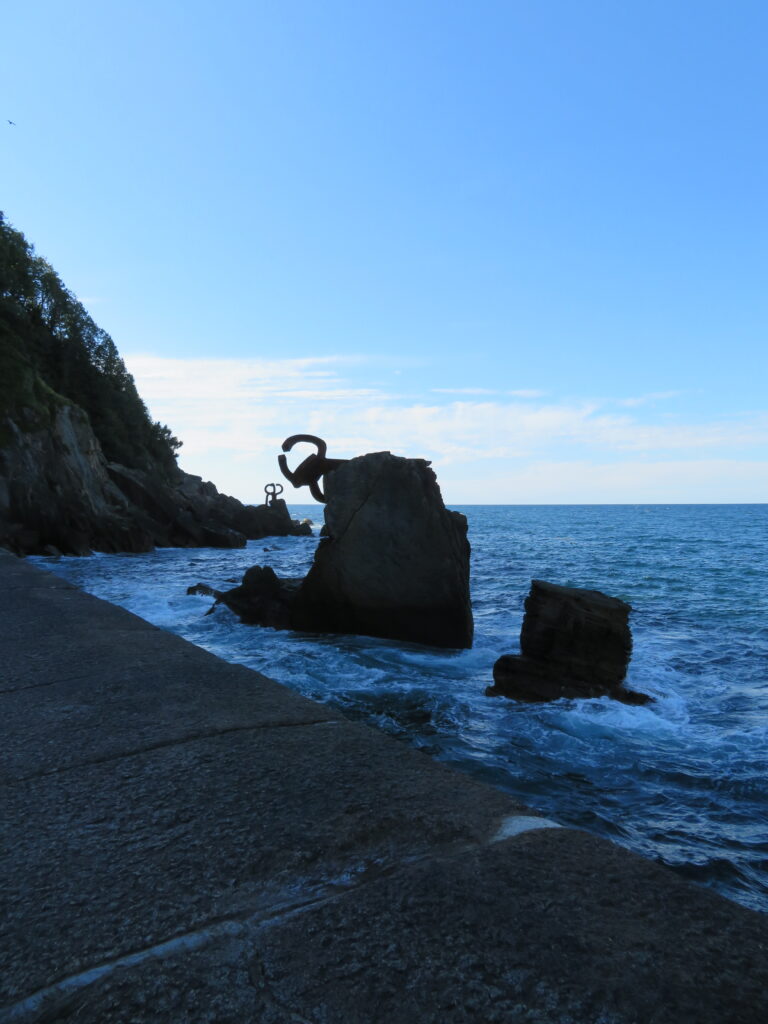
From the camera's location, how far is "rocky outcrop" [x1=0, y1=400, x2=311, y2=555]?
2688 centimetres

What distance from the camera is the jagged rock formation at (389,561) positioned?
11539mm

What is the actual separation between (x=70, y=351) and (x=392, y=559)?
4203cm

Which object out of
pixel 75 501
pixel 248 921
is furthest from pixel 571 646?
pixel 75 501

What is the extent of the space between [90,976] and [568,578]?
2394 cm

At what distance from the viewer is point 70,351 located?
45.8 metres

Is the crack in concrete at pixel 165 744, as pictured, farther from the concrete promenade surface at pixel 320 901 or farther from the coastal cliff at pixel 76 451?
the coastal cliff at pixel 76 451

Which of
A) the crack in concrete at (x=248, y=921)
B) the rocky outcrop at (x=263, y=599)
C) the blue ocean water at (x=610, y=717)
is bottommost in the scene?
the blue ocean water at (x=610, y=717)

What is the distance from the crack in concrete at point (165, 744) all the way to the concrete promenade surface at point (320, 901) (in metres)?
0.01

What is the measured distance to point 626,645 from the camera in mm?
9164

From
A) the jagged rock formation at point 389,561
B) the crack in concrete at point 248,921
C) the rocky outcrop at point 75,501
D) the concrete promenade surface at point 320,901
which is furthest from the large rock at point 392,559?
the rocky outcrop at point 75,501

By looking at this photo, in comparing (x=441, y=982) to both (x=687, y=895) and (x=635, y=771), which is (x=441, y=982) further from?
(x=635, y=771)

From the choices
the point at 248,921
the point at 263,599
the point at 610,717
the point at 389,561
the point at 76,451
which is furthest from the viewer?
the point at 76,451

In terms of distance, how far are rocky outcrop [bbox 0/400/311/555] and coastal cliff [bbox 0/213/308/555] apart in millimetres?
55

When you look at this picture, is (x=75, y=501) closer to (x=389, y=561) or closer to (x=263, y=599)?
(x=263, y=599)
